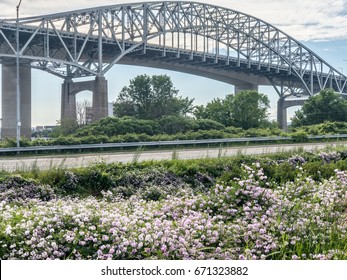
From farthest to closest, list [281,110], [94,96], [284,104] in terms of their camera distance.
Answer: [284,104]
[281,110]
[94,96]

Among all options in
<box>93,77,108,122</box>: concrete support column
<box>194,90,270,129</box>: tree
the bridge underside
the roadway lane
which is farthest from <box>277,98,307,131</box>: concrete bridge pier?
the roadway lane

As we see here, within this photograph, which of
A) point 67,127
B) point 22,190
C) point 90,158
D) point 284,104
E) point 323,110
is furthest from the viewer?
point 284,104

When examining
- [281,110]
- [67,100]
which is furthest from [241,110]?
[281,110]

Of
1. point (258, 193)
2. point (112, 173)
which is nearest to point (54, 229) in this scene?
point (258, 193)

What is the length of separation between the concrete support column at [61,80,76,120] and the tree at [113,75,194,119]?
591 centimetres

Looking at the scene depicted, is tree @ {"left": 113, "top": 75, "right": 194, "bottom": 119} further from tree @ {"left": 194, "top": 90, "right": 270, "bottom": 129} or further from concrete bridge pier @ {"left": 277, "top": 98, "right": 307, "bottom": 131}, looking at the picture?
concrete bridge pier @ {"left": 277, "top": 98, "right": 307, "bottom": 131}

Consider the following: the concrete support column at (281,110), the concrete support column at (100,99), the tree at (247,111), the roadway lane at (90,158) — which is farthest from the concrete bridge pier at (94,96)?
the concrete support column at (281,110)

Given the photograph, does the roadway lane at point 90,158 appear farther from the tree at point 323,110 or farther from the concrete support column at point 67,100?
the concrete support column at point 67,100

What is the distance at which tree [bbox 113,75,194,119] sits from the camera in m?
64.8

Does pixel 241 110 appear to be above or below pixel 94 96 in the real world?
below

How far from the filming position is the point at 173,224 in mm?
7539

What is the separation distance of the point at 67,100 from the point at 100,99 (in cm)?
618

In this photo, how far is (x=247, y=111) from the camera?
5766cm

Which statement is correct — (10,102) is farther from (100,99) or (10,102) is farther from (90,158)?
(90,158)
